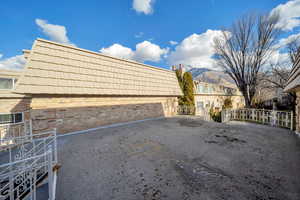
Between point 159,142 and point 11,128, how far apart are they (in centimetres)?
844

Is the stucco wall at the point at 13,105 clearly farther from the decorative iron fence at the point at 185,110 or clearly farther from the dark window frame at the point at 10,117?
the decorative iron fence at the point at 185,110

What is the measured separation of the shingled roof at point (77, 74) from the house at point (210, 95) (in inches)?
303

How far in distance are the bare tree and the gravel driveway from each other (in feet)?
31.1

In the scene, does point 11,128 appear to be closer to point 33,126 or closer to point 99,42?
point 33,126

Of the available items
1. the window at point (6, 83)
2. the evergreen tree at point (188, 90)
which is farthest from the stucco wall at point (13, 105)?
the evergreen tree at point (188, 90)

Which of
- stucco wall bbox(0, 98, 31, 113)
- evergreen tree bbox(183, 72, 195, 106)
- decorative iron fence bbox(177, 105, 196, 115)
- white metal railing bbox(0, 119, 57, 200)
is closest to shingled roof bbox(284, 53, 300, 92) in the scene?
white metal railing bbox(0, 119, 57, 200)

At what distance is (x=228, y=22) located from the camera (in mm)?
10203

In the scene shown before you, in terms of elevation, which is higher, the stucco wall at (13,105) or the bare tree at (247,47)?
the bare tree at (247,47)

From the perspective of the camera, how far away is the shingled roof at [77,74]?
418cm

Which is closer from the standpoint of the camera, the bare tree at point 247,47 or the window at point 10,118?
the window at point 10,118

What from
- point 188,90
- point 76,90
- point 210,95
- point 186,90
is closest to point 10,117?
point 76,90

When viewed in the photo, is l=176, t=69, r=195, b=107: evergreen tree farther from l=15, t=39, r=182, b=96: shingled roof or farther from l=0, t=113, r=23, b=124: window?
l=0, t=113, r=23, b=124: window

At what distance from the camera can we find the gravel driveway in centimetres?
174

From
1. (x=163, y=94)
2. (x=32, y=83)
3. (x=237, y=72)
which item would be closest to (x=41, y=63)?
(x=32, y=83)
